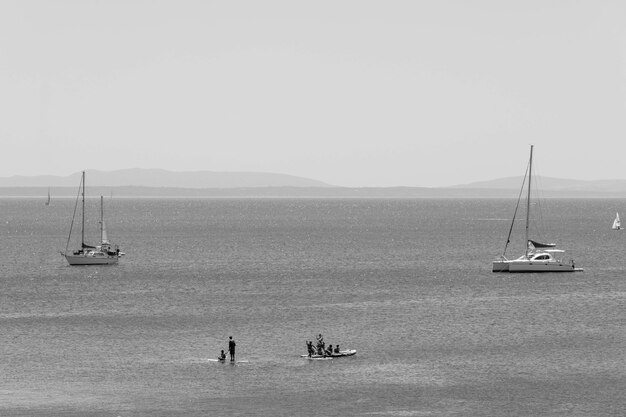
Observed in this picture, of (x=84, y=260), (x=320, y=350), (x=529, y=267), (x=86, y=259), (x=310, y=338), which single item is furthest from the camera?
(x=84, y=260)

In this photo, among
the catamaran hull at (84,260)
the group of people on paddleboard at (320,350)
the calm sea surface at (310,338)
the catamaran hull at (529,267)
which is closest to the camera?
the calm sea surface at (310,338)

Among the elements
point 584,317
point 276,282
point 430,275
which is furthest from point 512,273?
point 584,317

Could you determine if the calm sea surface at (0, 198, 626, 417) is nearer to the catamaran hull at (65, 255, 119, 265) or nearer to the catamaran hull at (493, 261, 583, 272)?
the catamaran hull at (493, 261, 583, 272)

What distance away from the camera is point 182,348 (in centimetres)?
8112

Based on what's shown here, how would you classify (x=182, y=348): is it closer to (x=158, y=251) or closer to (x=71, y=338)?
(x=71, y=338)

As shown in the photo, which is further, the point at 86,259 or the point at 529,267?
the point at 86,259

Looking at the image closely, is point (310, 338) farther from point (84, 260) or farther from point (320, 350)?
point (84, 260)

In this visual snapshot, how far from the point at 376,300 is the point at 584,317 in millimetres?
21890

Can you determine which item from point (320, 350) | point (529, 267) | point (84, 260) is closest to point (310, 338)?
point (320, 350)

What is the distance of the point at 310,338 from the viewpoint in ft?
282

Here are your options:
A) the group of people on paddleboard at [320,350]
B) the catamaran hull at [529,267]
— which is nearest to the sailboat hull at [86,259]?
the catamaran hull at [529,267]

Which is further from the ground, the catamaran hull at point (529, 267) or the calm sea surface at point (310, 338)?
the catamaran hull at point (529, 267)

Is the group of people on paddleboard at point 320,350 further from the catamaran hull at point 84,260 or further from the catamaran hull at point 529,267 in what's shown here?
the catamaran hull at point 84,260

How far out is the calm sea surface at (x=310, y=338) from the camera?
63656 mm
